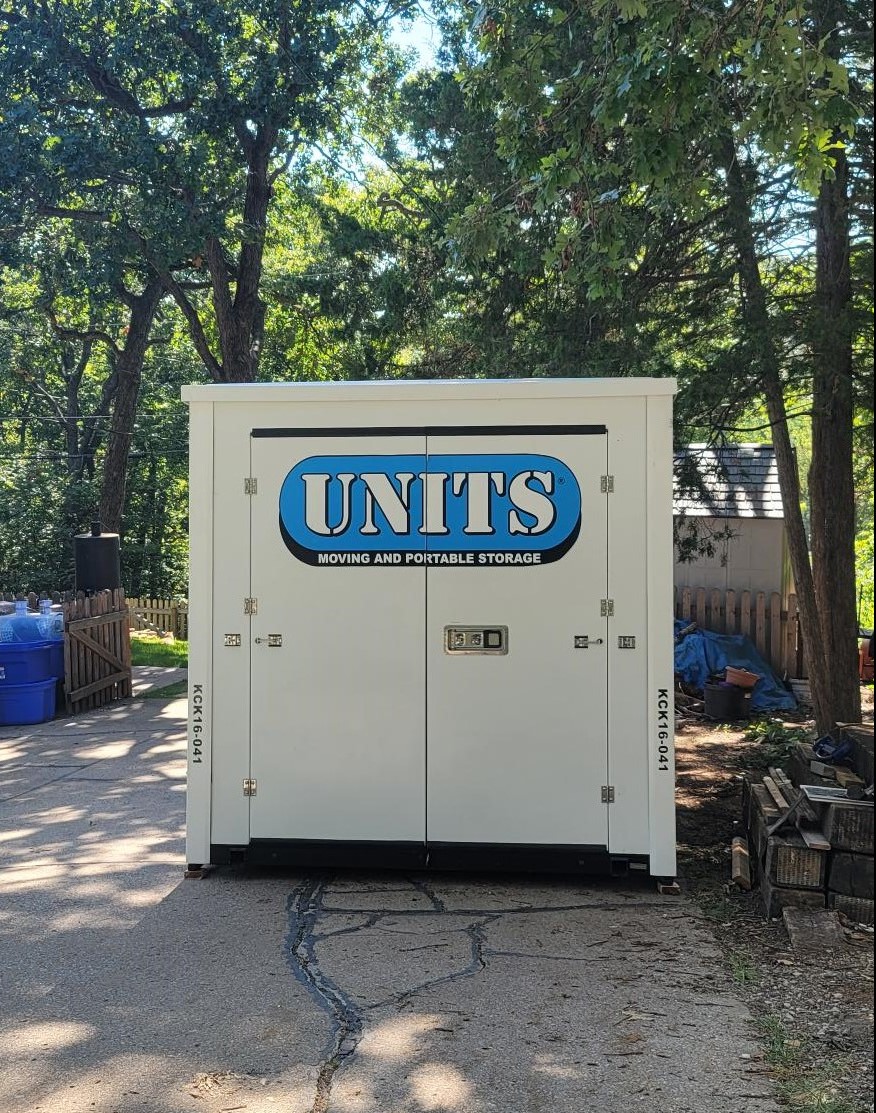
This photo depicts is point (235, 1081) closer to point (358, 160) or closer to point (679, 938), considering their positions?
point (679, 938)

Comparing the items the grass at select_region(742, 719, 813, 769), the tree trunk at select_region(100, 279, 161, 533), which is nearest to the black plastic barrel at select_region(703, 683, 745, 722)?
the grass at select_region(742, 719, 813, 769)

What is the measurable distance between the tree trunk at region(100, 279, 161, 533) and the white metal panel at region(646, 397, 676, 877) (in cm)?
1906

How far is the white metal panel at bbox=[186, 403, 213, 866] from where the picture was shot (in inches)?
258

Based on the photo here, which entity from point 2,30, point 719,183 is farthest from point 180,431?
point 719,183

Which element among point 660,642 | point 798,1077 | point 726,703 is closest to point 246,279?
point 726,703

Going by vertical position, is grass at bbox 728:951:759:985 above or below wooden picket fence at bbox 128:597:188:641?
below

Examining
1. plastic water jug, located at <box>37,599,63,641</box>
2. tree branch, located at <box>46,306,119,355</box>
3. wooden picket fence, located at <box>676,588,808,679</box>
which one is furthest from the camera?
tree branch, located at <box>46,306,119,355</box>

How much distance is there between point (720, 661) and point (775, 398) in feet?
19.9

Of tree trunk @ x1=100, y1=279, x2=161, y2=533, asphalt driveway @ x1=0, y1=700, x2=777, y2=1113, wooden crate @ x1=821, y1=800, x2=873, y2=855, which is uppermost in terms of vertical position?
tree trunk @ x1=100, y1=279, x2=161, y2=533

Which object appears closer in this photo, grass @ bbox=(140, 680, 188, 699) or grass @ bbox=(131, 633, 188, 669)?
grass @ bbox=(140, 680, 188, 699)

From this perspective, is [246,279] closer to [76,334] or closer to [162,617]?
[162,617]

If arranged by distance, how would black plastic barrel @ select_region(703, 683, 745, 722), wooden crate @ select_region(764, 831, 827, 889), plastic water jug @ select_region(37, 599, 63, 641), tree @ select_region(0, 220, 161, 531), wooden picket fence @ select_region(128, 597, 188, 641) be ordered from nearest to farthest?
wooden crate @ select_region(764, 831, 827, 889), plastic water jug @ select_region(37, 599, 63, 641), black plastic barrel @ select_region(703, 683, 745, 722), tree @ select_region(0, 220, 161, 531), wooden picket fence @ select_region(128, 597, 188, 641)

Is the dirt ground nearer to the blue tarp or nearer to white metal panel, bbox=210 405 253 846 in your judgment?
white metal panel, bbox=210 405 253 846

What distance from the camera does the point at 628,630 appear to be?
21.0 ft
